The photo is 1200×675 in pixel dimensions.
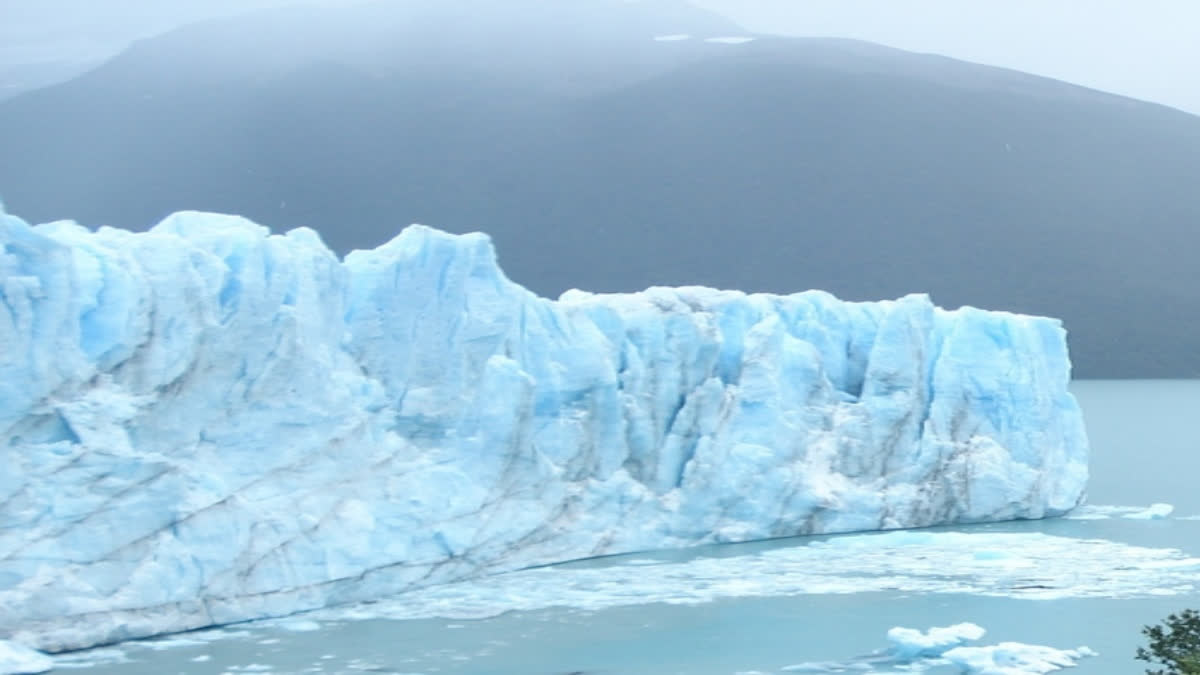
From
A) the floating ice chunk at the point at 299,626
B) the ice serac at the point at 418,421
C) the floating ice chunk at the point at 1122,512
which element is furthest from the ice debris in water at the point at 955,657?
the floating ice chunk at the point at 1122,512

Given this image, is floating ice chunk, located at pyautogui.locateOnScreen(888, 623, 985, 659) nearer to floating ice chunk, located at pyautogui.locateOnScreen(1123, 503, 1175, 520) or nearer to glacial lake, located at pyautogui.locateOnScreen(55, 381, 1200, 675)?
glacial lake, located at pyautogui.locateOnScreen(55, 381, 1200, 675)

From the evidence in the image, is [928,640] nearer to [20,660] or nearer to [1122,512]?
[20,660]

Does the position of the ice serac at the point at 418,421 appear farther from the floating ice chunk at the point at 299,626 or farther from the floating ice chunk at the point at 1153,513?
the floating ice chunk at the point at 1153,513

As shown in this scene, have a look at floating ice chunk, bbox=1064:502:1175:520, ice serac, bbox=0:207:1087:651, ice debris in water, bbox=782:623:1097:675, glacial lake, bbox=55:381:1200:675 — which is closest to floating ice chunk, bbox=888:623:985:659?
ice debris in water, bbox=782:623:1097:675

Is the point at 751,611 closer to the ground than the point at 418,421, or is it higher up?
closer to the ground

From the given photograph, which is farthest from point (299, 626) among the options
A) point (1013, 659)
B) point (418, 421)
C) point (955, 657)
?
point (1013, 659)
